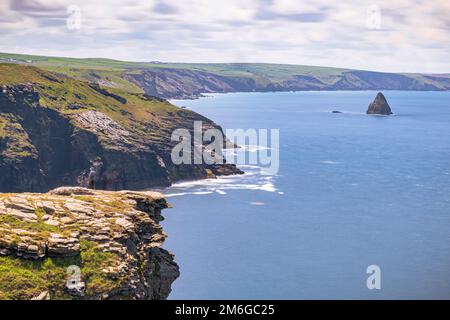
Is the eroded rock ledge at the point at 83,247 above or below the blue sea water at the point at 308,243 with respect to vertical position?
above

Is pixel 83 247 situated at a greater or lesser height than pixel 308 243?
A: greater

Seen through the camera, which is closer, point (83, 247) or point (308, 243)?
point (83, 247)

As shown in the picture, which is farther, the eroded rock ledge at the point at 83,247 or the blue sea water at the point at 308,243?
the blue sea water at the point at 308,243

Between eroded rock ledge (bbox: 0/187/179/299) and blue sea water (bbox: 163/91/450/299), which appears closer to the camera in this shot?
eroded rock ledge (bbox: 0/187/179/299)

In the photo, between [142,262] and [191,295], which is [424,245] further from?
[142,262]
